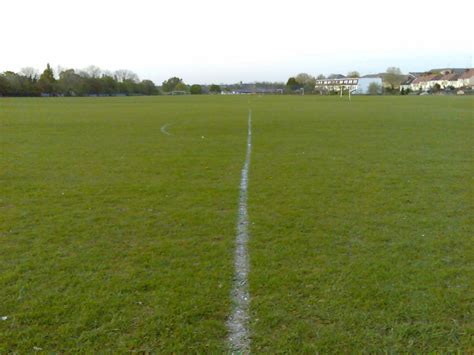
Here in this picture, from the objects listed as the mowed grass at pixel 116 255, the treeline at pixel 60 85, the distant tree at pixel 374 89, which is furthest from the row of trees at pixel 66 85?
the mowed grass at pixel 116 255

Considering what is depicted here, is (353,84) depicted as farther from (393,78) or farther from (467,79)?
(467,79)

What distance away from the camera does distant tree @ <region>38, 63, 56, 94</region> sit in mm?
85669

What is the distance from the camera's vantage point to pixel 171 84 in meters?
144

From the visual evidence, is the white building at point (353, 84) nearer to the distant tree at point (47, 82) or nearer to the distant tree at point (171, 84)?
the distant tree at point (171, 84)

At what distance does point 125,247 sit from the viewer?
4.47 meters

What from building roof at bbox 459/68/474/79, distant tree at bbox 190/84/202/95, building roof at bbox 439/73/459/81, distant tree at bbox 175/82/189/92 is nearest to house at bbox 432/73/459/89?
building roof at bbox 439/73/459/81

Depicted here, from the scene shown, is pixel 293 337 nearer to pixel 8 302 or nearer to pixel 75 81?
pixel 8 302

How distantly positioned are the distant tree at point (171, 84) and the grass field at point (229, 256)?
135 metres

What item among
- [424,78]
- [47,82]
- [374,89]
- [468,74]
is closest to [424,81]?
[424,78]

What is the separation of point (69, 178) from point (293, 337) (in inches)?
262

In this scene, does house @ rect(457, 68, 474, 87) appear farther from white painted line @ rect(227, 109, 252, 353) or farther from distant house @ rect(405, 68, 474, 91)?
white painted line @ rect(227, 109, 252, 353)

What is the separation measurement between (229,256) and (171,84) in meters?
147

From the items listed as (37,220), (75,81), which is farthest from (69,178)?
(75,81)

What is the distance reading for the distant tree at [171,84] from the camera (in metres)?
139
